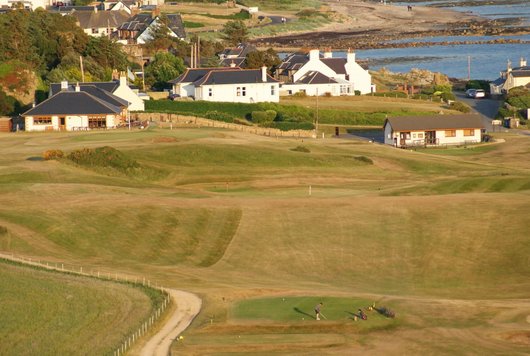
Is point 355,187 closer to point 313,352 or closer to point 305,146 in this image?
point 305,146

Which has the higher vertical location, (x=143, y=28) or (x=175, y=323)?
(x=143, y=28)

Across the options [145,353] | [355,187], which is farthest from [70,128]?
[145,353]

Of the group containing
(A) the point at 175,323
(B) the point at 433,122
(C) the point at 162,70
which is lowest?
(A) the point at 175,323

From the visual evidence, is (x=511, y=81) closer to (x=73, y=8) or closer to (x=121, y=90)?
(x=121, y=90)

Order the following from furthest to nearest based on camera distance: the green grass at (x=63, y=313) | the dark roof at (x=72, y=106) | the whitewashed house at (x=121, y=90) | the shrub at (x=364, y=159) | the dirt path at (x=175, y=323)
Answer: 1. the whitewashed house at (x=121, y=90)
2. the dark roof at (x=72, y=106)
3. the shrub at (x=364, y=159)
4. the dirt path at (x=175, y=323)
5. the green grass at (x=63, y=313)

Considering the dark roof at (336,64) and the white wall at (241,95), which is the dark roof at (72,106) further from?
the dark roof at (336,64)

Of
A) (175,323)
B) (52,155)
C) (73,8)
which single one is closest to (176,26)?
(73,8)

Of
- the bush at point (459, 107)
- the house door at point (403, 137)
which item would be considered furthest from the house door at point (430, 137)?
the bush at point (459, 107)
